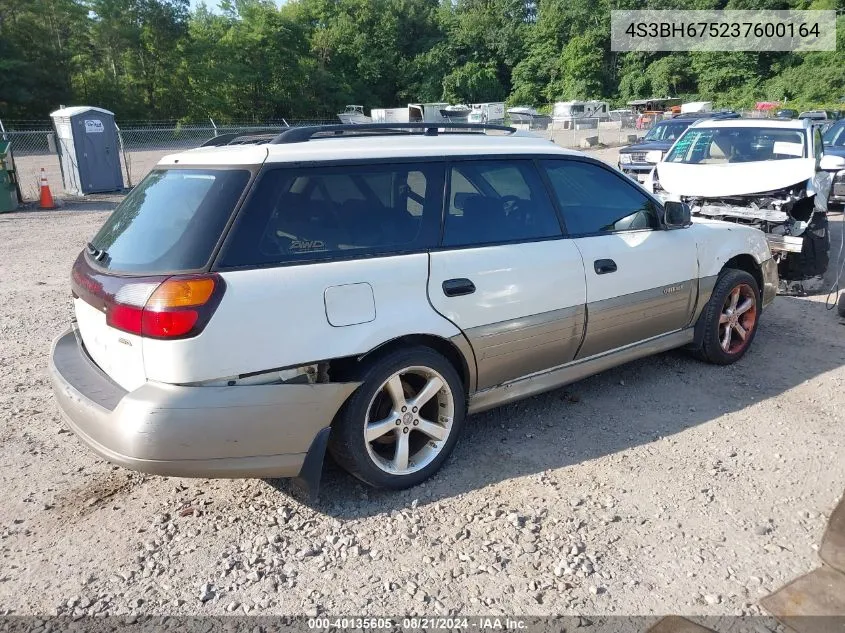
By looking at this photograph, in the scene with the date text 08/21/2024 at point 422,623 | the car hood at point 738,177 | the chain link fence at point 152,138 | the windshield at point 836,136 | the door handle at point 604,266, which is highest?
the chain link fence at point 152,138

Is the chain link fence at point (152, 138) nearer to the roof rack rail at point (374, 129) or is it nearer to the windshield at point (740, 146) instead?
the windshield at point (740, 146)

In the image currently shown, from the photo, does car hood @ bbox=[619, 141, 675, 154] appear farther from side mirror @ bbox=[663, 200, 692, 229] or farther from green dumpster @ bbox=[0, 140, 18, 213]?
green dumpster @ bbox=[0, 140, 18, 213]

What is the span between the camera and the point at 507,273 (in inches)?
136

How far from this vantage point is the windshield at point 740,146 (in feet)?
26.8

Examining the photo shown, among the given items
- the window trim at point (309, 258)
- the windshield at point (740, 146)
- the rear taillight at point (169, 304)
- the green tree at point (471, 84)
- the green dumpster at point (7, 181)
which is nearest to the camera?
the rear taillight at point (169, 304)

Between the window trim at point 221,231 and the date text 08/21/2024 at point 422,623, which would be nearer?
the date text 08/21/2024 at point 422,623

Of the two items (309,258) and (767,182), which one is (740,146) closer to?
(767,182)

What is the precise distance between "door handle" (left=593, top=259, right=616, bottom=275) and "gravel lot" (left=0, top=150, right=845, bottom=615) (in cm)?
95

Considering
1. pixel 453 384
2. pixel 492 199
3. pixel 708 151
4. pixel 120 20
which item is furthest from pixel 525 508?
pixel 120 20

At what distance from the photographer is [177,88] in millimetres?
47125

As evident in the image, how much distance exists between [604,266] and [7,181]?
14.4 metres

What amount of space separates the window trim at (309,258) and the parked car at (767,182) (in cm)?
528

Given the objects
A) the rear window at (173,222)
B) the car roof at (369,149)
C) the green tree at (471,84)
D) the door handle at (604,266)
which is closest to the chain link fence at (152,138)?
the car roof at (369,149)

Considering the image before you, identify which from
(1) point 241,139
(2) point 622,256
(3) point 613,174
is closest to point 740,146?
(3) point 613,174
